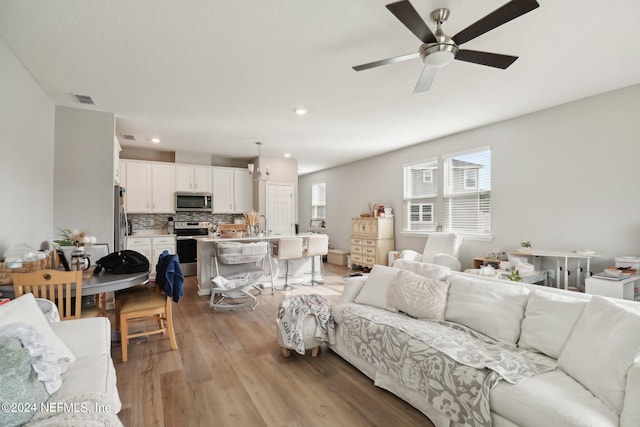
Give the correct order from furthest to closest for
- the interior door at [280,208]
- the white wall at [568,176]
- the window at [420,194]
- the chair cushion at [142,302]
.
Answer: the interior door at [280,208] → the window at [420,194] → the white wall at [568,176] → the chair cushion at [142,302]

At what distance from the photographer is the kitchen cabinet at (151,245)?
584 cm

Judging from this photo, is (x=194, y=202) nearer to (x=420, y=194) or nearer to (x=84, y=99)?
(x=84, y=99)

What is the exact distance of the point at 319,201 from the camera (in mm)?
9984

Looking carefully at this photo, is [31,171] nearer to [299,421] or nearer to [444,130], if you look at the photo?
[299,421]

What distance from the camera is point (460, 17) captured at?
2.24m

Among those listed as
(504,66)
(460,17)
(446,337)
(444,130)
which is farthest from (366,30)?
(444,130)

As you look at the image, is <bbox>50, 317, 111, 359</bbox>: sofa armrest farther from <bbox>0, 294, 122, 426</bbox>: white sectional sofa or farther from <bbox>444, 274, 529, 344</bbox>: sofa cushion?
<bbox>444, 274, 529, 344</bbox>: sofa cushion

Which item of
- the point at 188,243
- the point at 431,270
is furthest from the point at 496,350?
the point at 188,243

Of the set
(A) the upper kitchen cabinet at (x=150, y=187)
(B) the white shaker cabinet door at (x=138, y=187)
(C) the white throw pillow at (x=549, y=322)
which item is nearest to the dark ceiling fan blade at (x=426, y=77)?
(C) the white throw pillow at (x=549, y=322)

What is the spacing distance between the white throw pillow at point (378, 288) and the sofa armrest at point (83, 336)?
2.05 m

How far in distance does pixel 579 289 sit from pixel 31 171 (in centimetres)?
644

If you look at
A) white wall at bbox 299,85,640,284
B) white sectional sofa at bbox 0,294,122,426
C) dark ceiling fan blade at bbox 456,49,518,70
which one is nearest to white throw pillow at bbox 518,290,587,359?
dark ceiling fan blade at bbox 456,49,518,70

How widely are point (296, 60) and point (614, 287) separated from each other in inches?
152

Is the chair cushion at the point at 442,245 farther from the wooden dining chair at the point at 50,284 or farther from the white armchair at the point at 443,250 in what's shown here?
the wooden dining chair at the point at 50,284
